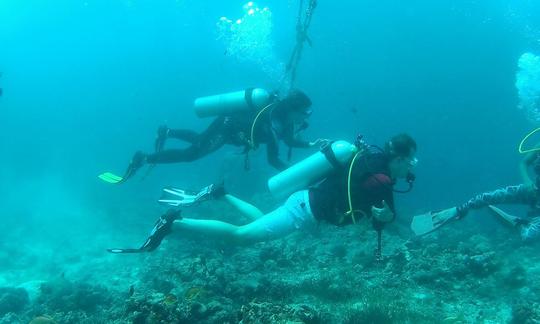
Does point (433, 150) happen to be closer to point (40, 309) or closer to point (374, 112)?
point (374, 112)

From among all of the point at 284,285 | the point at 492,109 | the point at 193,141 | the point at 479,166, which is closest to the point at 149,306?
the point at 284,285

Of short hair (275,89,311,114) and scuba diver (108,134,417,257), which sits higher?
short hair (275,89,311,114)

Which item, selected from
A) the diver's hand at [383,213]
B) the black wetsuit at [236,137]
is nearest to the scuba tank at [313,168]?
the diver's hand at [383,213]

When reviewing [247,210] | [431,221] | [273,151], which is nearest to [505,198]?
[431,221]

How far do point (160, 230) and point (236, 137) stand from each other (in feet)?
12.0

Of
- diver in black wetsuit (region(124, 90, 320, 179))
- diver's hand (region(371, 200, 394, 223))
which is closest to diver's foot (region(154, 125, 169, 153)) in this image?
diver in black wetsuit (region(124, 90, 320, 179))

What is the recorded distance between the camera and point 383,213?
4969 mm

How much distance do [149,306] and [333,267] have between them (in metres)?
5.01

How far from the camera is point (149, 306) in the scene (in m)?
4.40

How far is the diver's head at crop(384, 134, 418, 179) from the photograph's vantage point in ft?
17.4

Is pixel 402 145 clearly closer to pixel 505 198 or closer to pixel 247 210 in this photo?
pixel 247 210

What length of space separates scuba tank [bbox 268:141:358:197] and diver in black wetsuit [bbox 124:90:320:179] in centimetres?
92

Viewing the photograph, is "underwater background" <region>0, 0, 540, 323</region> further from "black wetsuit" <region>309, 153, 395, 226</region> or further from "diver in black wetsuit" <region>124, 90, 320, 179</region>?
"diver in black wetsuit" <region>124, 90, 320, 179</region>

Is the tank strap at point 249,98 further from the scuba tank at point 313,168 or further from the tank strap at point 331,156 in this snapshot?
the tank strap at point 331,156
